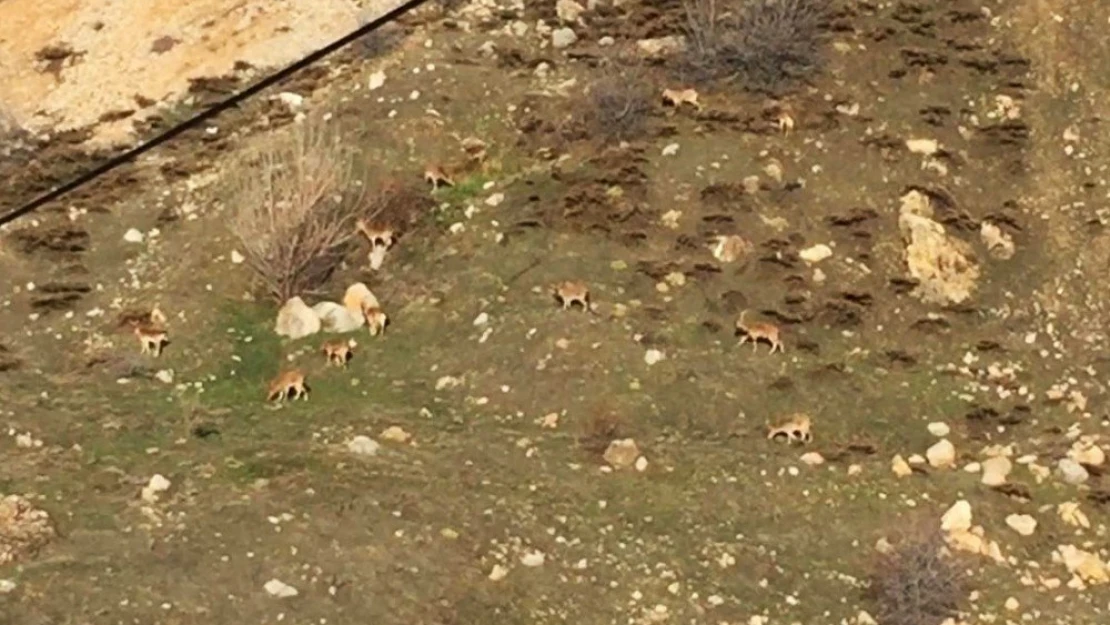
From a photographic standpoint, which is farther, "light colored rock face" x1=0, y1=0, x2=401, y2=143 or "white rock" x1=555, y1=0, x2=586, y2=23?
"light colored rock face" x1=0, y1=0, x2=401, y2=143

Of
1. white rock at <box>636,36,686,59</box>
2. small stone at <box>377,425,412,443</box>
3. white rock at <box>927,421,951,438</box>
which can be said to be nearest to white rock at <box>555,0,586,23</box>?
white rock at <box>636,36,686,59</box>

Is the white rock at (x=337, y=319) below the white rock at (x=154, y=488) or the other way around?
below

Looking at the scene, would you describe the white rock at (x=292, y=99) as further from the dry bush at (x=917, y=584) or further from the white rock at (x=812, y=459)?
the dry bush at (x=917, y=584)

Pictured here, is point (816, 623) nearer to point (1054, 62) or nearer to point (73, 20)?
point (1054, 62)

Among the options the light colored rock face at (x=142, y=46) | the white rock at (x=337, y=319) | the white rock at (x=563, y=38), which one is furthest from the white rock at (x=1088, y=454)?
the light colored rock face at (x=142, y=46)

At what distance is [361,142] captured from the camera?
12.8 meters

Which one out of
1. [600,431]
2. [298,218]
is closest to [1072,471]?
[600,431]

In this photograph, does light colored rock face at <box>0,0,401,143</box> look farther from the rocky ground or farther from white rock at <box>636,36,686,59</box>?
white rock at <box>636,36,686,59</box>

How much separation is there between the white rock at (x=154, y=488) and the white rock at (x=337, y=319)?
6.40 ft

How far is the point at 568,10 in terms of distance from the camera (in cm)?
1418

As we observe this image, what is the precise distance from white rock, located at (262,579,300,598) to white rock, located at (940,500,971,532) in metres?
3.82

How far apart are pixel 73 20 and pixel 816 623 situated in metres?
10.1

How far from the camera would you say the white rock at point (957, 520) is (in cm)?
932

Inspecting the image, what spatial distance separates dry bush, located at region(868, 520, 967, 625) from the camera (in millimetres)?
8703
